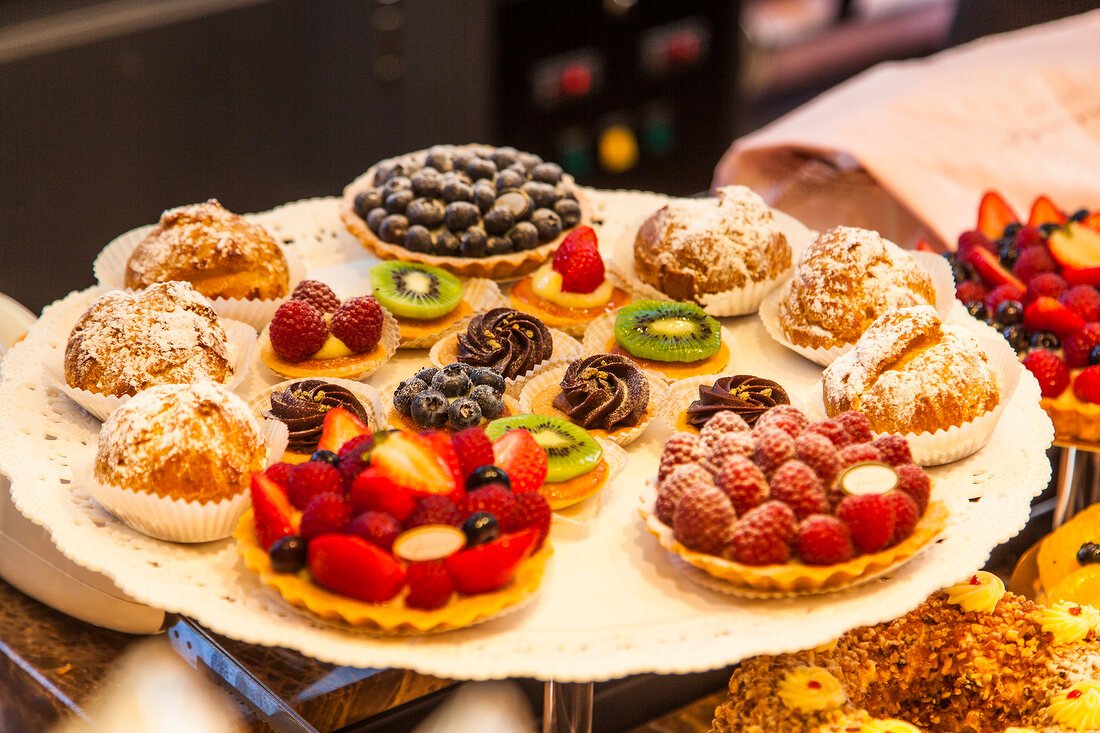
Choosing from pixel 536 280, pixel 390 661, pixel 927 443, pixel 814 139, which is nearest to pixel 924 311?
pixel 927 443

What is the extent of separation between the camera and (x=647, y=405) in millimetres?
2875

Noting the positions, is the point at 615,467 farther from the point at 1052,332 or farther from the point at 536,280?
the point at 1052,332

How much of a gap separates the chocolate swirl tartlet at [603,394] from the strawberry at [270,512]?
2.48ft

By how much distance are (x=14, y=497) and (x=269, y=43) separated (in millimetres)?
3604

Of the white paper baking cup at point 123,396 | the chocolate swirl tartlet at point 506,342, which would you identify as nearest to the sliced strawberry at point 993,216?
the chocolate swirl tartlet at point 506,342

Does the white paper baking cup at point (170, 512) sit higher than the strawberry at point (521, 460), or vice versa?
the strawberry at point (521, 460)

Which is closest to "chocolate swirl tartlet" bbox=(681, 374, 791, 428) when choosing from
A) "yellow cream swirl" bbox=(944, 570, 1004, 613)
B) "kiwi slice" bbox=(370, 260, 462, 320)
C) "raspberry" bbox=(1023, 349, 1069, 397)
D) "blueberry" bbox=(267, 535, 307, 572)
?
"yellow cream swirl" bbox=(944, 570, 1004, 613)

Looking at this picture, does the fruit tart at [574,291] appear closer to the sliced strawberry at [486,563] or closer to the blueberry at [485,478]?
the blueberry at [485,478]

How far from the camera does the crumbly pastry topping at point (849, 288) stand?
3.08 m

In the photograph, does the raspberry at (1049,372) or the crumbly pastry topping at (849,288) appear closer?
the crumbly pastry topping at (849,288)

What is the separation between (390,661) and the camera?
2078mm

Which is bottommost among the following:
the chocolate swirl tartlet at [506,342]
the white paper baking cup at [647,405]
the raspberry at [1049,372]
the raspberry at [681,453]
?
the raspberry at [1049,372]

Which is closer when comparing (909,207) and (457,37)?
(909,207)

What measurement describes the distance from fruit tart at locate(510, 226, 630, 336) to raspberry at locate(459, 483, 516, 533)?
1156 mm
